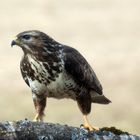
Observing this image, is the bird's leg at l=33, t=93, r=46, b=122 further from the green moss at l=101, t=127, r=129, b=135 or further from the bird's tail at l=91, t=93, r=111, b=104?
the green moss at l=101, t=127, r=129, b=135

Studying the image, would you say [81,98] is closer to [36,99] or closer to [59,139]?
[36,99]

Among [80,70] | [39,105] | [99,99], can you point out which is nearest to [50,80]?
[39,105]

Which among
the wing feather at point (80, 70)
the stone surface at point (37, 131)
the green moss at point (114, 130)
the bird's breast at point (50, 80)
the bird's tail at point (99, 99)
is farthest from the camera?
the bird's tail at point (99, 99)

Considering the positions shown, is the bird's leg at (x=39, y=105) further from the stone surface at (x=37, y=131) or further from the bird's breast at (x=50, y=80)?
the stone surface at (x=37, y=131)

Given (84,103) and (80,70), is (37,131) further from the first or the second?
(80,70)

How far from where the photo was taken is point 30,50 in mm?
Answer: 16562

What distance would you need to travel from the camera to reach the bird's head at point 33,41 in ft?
53.5

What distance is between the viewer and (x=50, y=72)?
16359 millimetres

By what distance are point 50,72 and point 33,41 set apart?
32.3 inches

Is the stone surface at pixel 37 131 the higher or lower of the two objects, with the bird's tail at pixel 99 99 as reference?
lower

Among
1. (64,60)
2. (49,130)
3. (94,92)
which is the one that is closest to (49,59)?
(64,60)

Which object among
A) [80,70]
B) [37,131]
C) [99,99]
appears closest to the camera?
[37,131]

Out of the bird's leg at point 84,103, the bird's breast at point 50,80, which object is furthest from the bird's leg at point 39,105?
the bird's leg at point 84,103

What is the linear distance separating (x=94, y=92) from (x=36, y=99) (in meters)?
1.69
